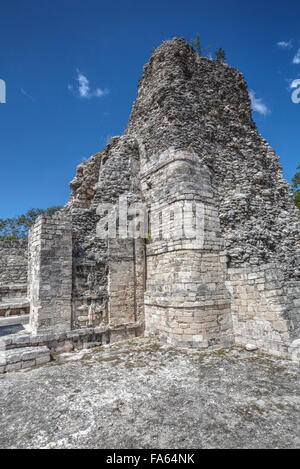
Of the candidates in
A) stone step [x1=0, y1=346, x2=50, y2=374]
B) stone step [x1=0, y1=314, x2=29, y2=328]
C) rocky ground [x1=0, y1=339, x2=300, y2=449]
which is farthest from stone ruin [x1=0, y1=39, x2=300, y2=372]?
rocky ground [x1=0, y1=339, x2=300, y2=449]

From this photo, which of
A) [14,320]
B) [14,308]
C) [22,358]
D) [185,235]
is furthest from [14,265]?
[185,235]

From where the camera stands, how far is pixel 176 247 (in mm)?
7430

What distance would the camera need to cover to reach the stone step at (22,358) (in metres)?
5.65

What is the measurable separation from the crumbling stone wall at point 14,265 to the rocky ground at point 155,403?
5130 millimetres

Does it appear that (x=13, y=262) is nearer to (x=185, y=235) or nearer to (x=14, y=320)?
(x=14, y=320)

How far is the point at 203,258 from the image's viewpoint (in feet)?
24.0

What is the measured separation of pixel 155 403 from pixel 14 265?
8.47 meters

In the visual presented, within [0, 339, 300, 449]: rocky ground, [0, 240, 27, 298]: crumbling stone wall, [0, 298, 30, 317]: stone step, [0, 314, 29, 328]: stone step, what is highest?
[0, 240, 27, 298]: crumbling stone wall

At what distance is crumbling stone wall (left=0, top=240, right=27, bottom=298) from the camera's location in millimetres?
9903

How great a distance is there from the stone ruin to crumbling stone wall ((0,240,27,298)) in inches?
1.5

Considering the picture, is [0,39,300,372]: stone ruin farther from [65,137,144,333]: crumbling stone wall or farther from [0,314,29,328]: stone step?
[0,314,29,328]: stone step

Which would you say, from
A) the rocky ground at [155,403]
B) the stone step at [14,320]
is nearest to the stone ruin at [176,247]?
the stone step at [14,320]
